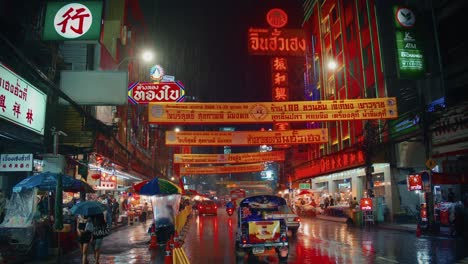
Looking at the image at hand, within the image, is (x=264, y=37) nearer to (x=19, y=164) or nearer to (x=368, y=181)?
(x=368, y=181)

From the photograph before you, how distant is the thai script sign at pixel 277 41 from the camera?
1420 inches

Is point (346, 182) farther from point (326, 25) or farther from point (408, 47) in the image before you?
point (408, 47)

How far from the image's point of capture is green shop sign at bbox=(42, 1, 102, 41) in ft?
50.0

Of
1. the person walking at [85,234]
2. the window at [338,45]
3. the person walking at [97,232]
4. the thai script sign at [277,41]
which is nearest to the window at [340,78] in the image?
the window at [338,45]

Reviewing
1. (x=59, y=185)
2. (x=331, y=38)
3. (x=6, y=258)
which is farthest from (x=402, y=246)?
(x=331, y=38)

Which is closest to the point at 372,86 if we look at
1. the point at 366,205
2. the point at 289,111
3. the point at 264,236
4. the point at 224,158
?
the point at 366,205

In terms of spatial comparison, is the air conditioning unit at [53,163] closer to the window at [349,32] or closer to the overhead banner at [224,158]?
the overhead banner at [224,158]

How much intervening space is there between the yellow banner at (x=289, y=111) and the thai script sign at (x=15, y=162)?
35.5 feet

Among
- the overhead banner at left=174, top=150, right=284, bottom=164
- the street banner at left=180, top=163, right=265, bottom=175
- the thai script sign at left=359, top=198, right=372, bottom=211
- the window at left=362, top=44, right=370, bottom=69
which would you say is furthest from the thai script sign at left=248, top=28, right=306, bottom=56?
the street banner at left=180, top=163, right=265, bottom=175

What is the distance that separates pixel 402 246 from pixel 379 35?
22375 mm

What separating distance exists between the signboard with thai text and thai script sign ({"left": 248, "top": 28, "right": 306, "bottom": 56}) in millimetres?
9769

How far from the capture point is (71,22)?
15.4 m

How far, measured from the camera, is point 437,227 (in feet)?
71.9

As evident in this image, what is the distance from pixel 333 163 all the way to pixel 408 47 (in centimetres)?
1503
